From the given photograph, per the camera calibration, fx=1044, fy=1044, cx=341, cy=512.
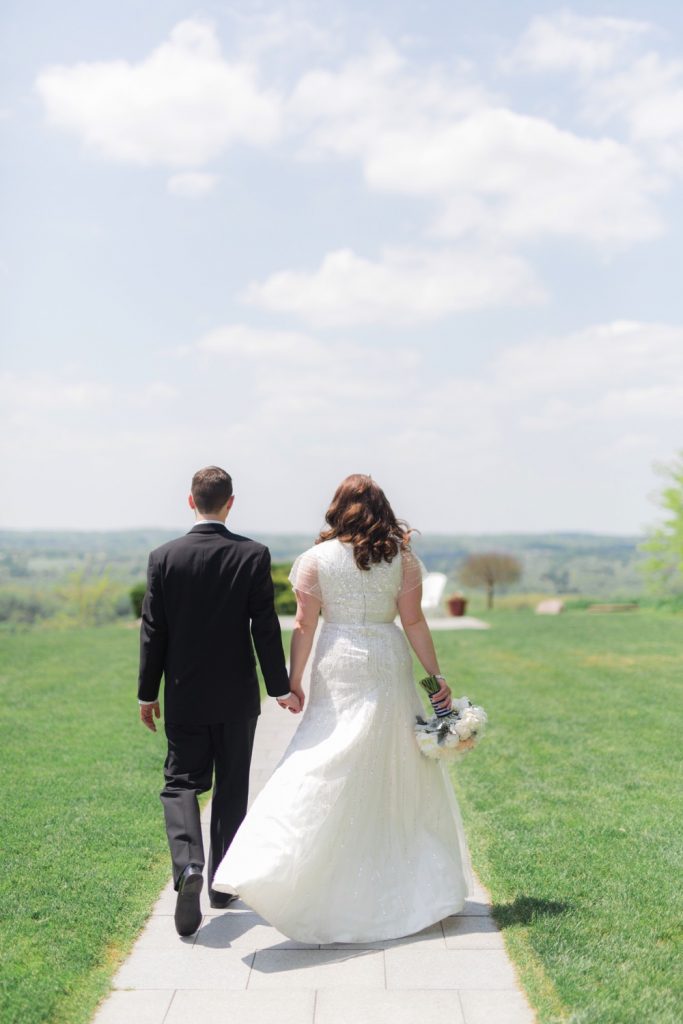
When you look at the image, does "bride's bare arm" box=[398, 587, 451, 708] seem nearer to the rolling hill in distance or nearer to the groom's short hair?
the groom's short hair

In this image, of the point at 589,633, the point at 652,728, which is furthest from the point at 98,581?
the point at 652,728

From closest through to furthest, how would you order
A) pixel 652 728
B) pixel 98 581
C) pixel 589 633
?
1. pixel 652 728
2. pixel 589 633
3. pixel 98 581

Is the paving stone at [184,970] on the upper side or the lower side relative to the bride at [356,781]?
lower

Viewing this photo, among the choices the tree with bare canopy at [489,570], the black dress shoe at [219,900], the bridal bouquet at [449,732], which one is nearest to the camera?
the bridal bouquet at [449,732]

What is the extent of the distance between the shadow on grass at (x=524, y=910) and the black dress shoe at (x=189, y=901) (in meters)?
1.36

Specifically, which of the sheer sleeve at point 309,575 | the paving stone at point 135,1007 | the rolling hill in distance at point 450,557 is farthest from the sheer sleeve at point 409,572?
the rolling hill in distance at point 450,557

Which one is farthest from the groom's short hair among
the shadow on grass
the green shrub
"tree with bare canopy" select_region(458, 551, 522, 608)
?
"tree with bare canopy" select_region(458, 551, 522, 608)

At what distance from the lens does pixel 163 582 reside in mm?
4738

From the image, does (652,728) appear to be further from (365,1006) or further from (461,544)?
(461,544)

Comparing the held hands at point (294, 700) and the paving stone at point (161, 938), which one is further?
the held hands at point (294, 700)

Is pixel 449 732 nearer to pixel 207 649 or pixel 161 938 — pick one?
pixel 207 649

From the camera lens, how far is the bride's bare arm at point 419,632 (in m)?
4.80

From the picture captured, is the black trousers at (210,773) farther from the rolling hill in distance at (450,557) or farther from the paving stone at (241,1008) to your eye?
the rolling hill in distance at (450,557)

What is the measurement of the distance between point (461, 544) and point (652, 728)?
287 ft
